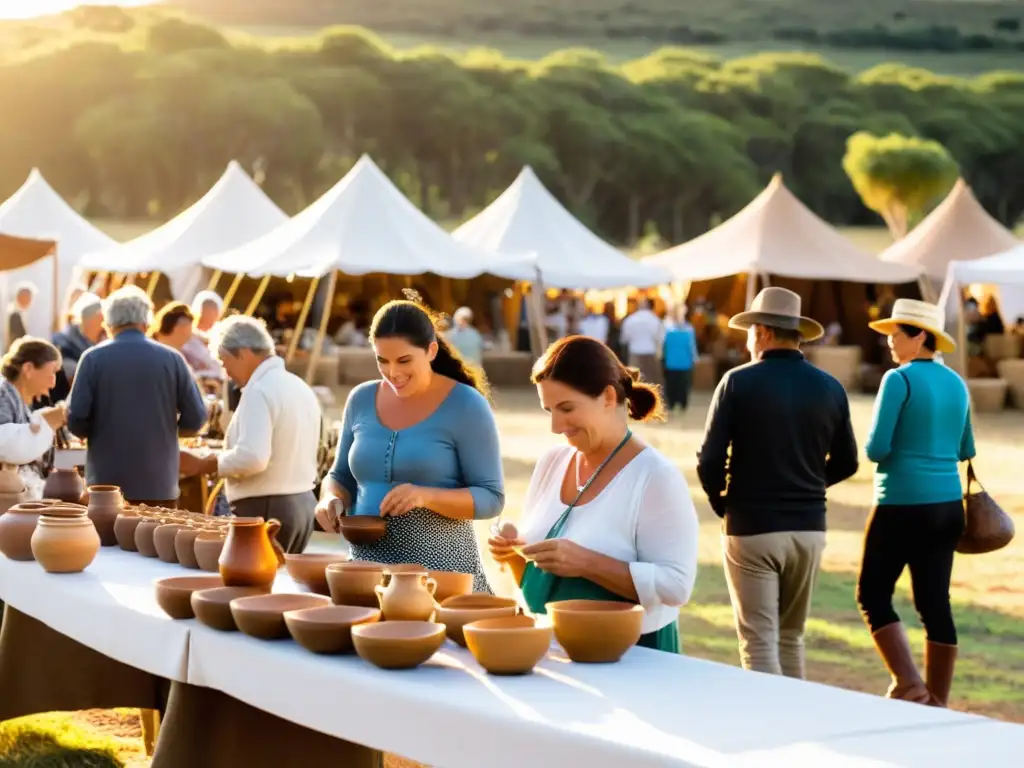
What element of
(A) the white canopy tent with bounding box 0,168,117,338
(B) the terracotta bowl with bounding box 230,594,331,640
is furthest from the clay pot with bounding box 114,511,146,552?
(A) the white canopy tent with bounding box 0,168,117,338

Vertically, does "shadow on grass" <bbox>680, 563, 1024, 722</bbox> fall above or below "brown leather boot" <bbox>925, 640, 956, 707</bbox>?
below

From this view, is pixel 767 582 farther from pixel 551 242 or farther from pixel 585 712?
pixel 551 242

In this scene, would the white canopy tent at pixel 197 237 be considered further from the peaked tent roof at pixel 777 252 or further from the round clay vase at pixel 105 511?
the round clay vase at pixel 105 511

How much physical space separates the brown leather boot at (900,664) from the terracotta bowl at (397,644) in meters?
2.87

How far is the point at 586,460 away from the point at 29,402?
3071 millimetres

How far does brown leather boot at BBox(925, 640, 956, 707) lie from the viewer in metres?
5.31

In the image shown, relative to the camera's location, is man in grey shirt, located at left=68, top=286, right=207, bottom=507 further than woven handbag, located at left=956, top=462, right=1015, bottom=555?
Yes

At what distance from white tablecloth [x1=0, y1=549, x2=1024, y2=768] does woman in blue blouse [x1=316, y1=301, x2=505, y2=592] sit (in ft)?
2.92

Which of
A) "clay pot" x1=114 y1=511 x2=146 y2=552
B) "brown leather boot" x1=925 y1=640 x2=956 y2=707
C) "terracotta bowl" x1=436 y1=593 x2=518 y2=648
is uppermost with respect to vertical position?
"terracotta bowl" x1=436 y1=593 x2=518 y2=648

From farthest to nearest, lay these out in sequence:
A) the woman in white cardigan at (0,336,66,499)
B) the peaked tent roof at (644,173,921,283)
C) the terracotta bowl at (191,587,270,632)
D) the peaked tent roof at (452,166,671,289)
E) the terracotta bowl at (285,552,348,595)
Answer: the peaked tent roof at (644,173,921,283)
the peaked tent roof at (452,166,671,289)
the woman in white cardigan at (0,336,66,499)
the terracotta bowl at (285,552,348,595)
the terracotta bowl at (191,587,270,632)

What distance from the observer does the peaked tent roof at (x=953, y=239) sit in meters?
23.8

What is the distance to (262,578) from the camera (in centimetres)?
342

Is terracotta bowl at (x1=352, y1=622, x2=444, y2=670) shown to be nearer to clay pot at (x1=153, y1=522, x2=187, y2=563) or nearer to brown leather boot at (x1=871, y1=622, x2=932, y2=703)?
clay pot at (x1=153, y1=522, x2=187, y2=563)

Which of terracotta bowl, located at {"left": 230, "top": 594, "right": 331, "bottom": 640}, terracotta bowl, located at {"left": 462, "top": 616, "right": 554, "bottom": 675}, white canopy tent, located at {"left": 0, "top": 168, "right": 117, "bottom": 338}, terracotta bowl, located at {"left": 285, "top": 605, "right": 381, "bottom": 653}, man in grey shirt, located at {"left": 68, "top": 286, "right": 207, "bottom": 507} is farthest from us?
white canopy tent, located at {"left": 0, "top": 168, "right": 117, "bottom": 338}
